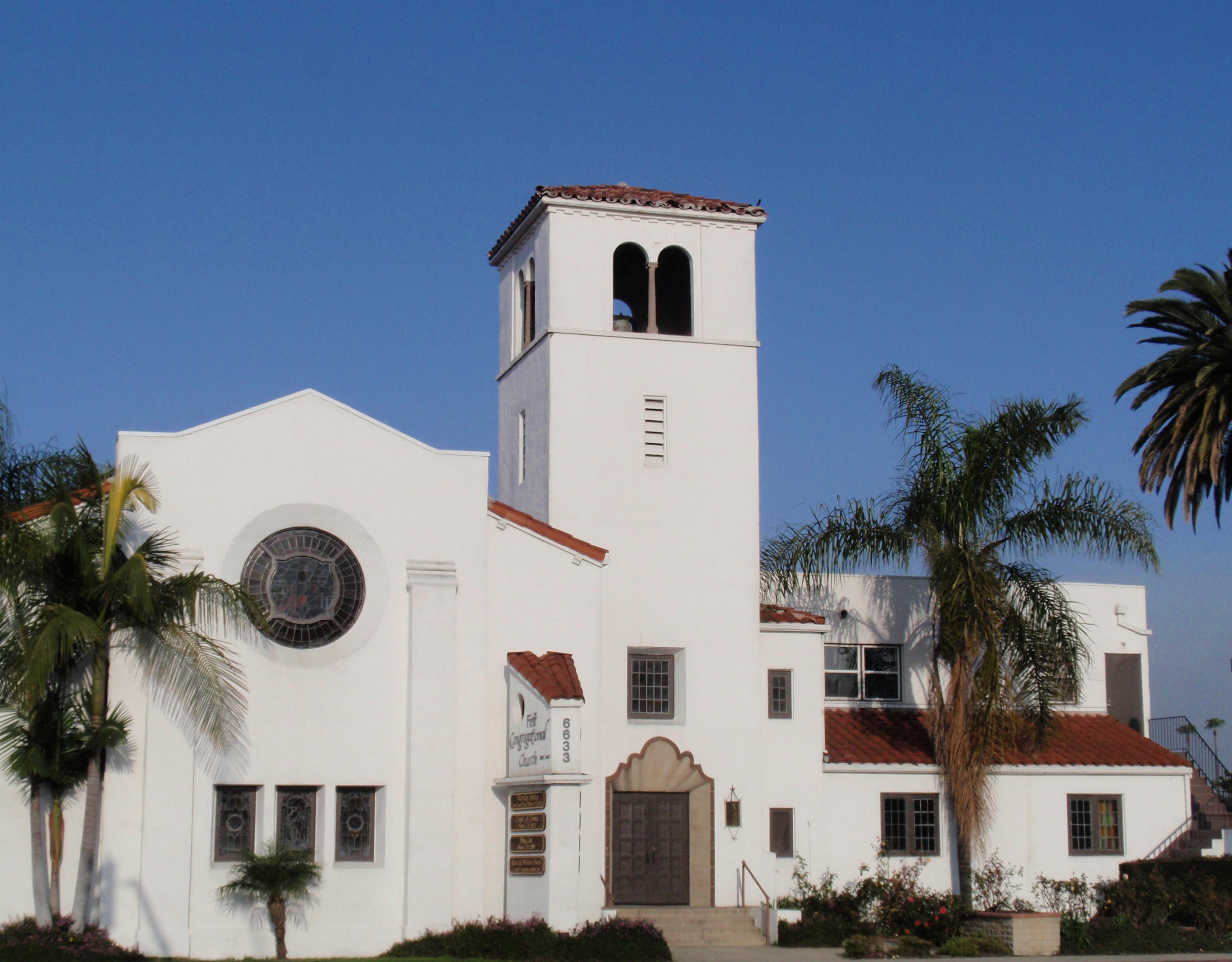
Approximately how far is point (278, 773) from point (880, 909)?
10.5m

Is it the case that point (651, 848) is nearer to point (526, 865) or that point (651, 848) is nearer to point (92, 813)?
point (526, 865)

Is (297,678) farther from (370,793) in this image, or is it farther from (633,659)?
(633,659)

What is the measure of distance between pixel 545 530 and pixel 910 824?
9551 millimetres

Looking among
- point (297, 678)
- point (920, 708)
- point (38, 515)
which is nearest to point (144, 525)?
point (38, 515)

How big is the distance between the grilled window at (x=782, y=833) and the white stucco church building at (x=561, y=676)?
5 cm

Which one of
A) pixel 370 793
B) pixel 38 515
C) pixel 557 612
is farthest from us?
pixel 557 612

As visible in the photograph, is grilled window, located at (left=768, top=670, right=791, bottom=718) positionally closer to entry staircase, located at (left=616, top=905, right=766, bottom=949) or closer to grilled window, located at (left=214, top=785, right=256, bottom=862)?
entry staircase, located at (left=616, top=905, right=766, bottom=949)

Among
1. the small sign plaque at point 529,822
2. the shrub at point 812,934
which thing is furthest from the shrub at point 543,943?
the shrub at point 812,934

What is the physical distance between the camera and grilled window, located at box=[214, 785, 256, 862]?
23547 millimetres

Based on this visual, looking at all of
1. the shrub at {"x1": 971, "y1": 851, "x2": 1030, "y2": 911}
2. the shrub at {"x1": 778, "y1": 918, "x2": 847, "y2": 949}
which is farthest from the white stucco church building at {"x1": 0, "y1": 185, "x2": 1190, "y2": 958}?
the shrub at {"x1": 778, "y1": 918, "x2": 847, "y2": 949}

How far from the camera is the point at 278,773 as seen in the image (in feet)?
78.1

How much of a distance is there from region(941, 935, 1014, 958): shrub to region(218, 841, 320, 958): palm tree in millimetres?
10404

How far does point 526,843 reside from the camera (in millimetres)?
23922

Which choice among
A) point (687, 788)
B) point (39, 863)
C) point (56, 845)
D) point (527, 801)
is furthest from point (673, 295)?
point (39, 863)
